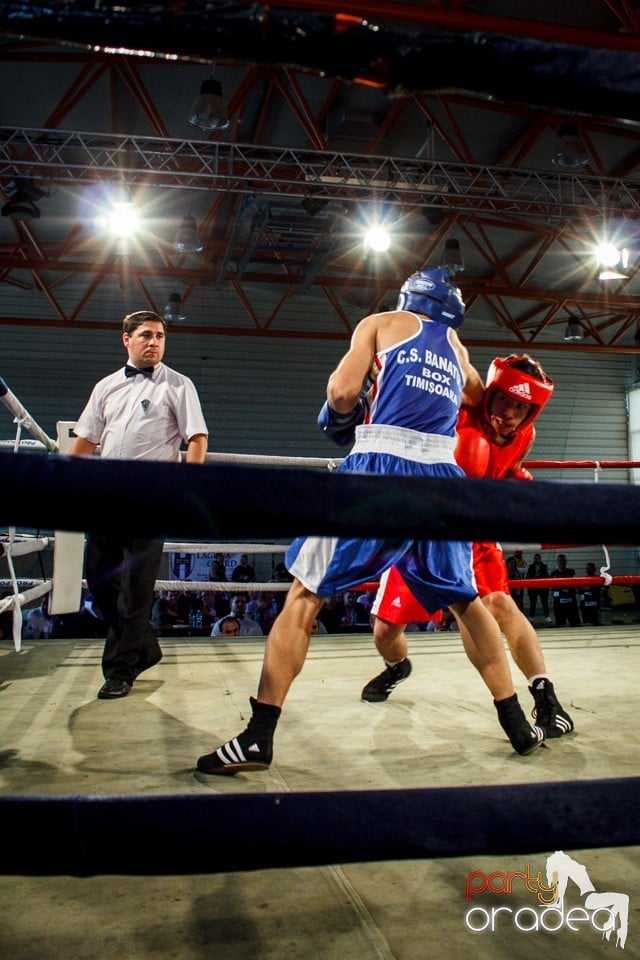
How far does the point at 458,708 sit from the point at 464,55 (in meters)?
2.08

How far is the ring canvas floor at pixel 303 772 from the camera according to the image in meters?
0.95

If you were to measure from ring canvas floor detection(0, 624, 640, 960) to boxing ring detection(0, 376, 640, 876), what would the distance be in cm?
4

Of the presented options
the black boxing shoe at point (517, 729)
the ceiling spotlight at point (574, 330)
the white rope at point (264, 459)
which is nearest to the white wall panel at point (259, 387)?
the ceiling spotlight at point (574, 330)

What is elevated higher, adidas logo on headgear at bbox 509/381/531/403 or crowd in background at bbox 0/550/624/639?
adidas logo on headgear at bbox 509/381/531/403

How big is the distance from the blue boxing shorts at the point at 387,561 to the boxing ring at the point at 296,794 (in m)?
0.92

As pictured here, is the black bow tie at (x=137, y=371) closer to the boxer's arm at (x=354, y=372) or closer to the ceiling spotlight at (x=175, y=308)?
the boxer's arm at (x=354, y=372)

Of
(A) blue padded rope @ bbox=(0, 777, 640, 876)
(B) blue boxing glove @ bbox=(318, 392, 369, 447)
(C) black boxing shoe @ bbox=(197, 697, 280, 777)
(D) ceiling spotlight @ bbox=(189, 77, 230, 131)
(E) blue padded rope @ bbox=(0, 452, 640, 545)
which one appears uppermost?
(D) ceiling spotlight @ bbox=(189, 77, 230, 131)

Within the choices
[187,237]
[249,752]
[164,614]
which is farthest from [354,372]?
[187,237]

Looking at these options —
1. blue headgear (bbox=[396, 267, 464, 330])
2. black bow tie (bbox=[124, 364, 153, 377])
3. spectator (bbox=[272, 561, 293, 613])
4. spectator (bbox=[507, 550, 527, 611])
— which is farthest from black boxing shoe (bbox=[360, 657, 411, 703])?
spectator (bbox=[507, 550, 527, 611])

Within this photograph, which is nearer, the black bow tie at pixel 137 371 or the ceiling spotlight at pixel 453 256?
the black bow tie at pixel 137 371

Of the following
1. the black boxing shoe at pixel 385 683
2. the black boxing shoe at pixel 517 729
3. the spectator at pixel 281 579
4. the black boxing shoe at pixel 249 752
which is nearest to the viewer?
the black boxing shoe at pixel 249 752

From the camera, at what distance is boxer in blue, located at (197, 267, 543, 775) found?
1637mm

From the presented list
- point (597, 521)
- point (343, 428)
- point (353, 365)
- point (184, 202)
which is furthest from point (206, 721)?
point (184, 202)

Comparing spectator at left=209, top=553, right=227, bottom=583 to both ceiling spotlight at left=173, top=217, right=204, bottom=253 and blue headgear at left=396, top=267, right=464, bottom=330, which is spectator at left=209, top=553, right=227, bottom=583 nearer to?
ceiling spotlight at left=173, top=217, right=204, bottom=253
